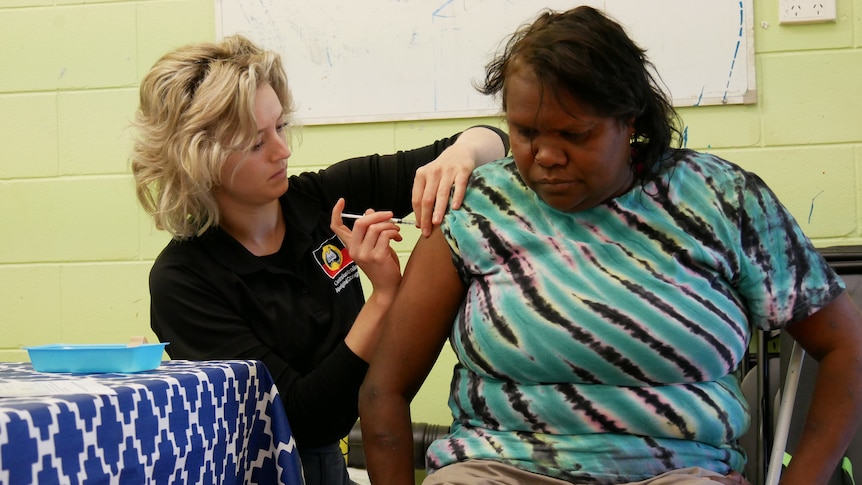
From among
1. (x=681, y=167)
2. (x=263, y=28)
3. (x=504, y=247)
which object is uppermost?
(x=263, y=28)

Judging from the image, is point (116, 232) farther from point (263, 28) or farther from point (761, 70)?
point (761, 70)

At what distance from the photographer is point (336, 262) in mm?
1580

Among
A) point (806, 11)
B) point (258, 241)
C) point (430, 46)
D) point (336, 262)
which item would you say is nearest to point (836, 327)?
point (336, 262)

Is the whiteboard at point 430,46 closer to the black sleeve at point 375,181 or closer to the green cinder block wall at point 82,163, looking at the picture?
the green cinder block wall at point 82,163

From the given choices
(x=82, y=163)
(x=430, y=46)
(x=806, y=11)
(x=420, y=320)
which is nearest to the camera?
(x=420, y=320)

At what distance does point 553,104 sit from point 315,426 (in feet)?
2.08

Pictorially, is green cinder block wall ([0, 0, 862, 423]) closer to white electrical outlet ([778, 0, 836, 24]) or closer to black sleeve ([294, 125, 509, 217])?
black sleeve ([294, 125, 509, 217])

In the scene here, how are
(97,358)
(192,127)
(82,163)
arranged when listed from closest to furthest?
(97,358), (192,127), (82,163)

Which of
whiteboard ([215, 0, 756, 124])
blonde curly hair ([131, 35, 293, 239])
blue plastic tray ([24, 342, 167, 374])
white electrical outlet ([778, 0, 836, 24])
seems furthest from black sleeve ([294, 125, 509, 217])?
white electrical outlet ([778, 0, 836, 24])

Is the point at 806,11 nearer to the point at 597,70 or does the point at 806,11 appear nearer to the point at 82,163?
the point at 597,70

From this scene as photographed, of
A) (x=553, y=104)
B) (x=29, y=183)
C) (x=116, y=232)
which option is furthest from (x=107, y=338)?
(x=553, y=104)

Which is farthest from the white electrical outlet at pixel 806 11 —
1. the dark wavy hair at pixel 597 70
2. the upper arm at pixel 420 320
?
the upper arm at pixel 420 320

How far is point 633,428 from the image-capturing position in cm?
113

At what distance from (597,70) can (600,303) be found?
294 millimetres
